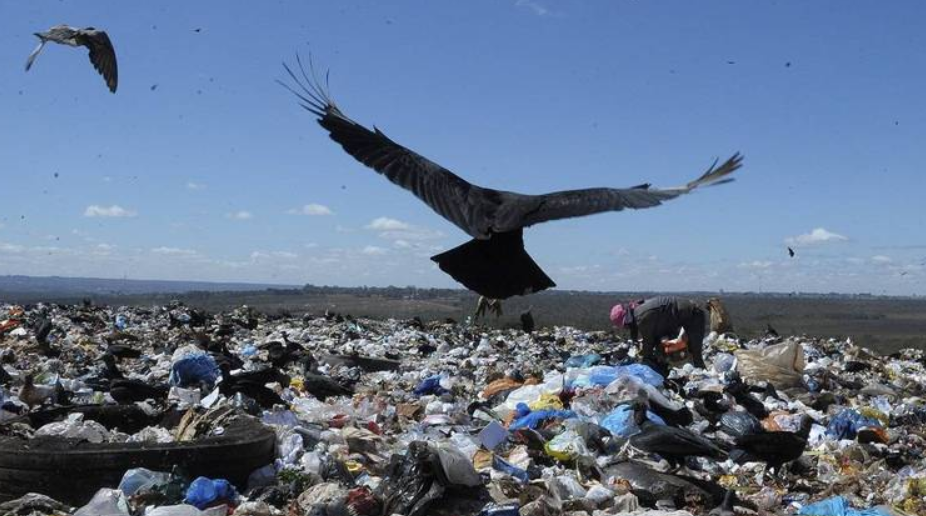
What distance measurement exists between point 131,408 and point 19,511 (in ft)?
5.00

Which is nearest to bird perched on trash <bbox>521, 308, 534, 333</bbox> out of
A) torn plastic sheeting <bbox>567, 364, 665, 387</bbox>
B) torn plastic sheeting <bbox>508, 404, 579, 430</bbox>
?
torn plastic sheeting <bbox>567, 364, 665, 387</bbox>

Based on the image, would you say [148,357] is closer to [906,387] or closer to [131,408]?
[131,408]

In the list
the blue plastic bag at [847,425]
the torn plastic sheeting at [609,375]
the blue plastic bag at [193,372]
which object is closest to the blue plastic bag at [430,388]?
the torn plastic sheeting at [609,375]

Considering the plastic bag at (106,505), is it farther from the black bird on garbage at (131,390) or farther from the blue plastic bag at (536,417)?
the blue plastic bag at (536,417)

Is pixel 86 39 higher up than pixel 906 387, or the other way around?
pixel 86 39

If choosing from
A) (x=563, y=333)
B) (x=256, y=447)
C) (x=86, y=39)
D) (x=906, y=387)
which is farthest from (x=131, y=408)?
(x=563, y=333)

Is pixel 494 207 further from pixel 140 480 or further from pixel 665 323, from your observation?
pixel 665 323

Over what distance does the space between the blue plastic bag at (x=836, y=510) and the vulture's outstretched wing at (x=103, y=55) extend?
14.1ft

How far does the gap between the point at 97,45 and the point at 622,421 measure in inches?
151

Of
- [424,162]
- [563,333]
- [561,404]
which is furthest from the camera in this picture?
[563,333]

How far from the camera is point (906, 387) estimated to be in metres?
8.06

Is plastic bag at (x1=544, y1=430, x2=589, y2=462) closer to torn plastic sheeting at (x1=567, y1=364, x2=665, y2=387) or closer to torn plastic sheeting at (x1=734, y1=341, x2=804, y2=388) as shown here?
torn plastic sheeting at (x1=567, y1=364, x2=665, y2=387)

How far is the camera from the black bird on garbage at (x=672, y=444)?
467cm

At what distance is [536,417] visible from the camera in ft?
17.5
